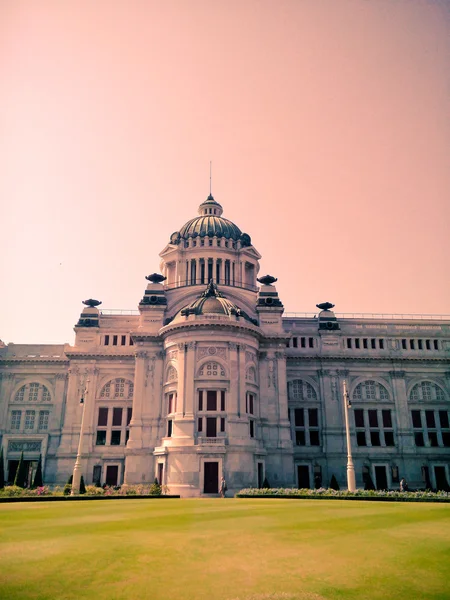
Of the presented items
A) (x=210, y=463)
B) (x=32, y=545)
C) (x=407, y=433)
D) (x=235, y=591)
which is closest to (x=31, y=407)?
(x=210, y=463)

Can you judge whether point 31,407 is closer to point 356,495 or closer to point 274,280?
point 274,280

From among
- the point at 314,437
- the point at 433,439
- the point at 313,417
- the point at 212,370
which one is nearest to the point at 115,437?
the point at 212,370

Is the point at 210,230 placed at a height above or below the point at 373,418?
above

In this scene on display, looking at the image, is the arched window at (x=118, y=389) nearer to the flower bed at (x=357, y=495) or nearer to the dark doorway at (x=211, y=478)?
the dark doorway at (x=211, y=478)

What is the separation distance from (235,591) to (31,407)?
207ft

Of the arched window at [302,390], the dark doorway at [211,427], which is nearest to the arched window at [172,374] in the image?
the dark doorway at [211,427]

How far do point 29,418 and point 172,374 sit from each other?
908 inches

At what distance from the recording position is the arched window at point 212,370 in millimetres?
54938

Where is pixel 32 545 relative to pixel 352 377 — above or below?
below

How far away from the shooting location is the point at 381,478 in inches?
2496

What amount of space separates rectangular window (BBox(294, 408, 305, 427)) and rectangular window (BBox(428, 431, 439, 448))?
57.0 ft

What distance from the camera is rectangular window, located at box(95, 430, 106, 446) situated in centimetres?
6207

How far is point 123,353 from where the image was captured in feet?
214

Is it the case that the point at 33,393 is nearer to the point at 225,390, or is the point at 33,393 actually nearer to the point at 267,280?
the point at 225,390
